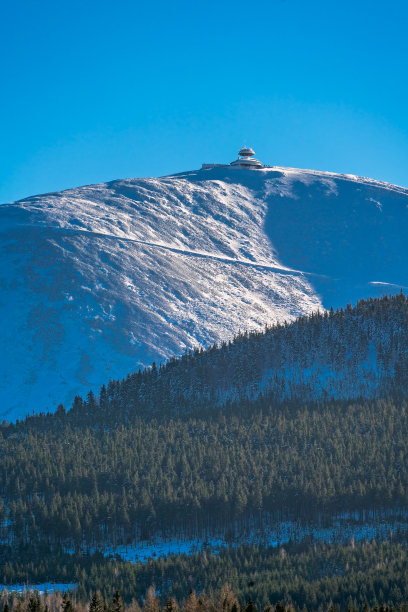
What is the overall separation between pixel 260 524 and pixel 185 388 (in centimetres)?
5659

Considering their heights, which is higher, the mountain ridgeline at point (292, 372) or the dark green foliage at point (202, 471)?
the mountain ridgeline at point (292, 372)

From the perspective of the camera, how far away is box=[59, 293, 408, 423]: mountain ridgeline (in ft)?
592

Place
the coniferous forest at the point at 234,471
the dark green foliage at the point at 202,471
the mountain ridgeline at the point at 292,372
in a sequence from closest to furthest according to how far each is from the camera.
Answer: the coniferous forest at the point at 234,471 → the dark green foliage at the point at 202,471 → the mountain ridgeline at the point at 292,372

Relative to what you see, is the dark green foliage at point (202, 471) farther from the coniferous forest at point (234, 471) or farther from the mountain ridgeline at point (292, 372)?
the mountain ridgeline at point (292, 372)

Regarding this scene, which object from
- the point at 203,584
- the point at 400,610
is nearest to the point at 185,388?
the point at 203,584

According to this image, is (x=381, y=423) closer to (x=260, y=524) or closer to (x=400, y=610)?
(x=260, y=524)

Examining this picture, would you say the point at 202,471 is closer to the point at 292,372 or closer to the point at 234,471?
the point at 234,471

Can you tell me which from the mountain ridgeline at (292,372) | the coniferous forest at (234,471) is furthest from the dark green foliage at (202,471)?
the mountain ridgeline at (292,372)

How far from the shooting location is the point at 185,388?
190m

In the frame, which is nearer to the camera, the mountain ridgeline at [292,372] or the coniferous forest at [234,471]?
the coniferous forest at [234,471]

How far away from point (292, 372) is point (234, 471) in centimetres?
4456

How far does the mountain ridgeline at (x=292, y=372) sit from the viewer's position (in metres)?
180

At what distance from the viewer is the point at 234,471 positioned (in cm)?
14500

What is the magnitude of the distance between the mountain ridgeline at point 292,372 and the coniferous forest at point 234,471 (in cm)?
35
